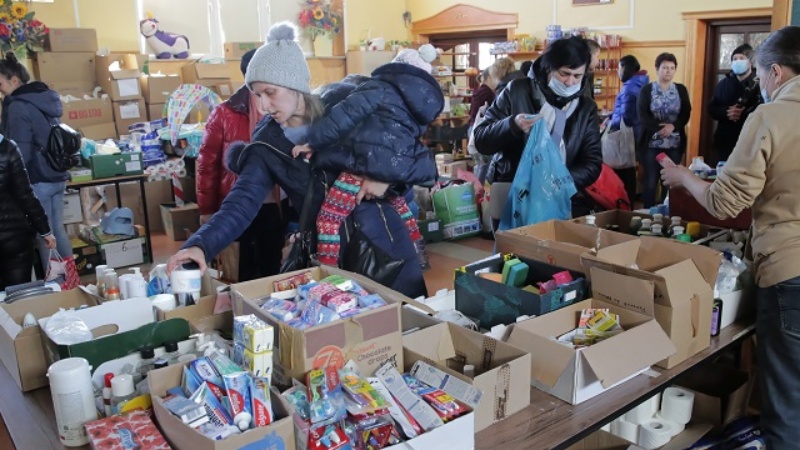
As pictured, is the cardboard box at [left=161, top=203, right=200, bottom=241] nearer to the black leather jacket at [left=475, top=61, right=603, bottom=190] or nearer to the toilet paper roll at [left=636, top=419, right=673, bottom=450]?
the black leather jacket at [left=475, top=61, right=603, bottom=190]

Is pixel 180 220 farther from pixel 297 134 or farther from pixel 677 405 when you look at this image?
pixel 677 405

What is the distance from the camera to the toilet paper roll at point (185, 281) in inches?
68.0

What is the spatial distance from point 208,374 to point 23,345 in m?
0.57

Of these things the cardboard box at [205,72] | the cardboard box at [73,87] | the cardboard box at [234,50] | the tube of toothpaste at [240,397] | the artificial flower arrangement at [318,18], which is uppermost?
the artificial flower arrangement at [318,18]

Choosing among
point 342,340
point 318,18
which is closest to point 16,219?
point 342,340

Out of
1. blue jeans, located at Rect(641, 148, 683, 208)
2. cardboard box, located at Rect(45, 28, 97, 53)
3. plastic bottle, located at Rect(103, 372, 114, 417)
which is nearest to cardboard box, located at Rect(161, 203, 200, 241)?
cardboard box, located at Rect(45, 28, 97, 53)

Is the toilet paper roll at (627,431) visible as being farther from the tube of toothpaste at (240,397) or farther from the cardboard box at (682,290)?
the tube of toothpaste at (240,397)

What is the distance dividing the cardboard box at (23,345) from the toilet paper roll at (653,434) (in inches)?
66.2

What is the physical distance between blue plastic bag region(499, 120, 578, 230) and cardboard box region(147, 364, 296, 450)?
1.84 meters

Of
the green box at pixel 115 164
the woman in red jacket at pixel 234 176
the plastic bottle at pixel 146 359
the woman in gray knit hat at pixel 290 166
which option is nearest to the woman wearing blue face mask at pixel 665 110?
the woman in red jacket at pixel 234 176

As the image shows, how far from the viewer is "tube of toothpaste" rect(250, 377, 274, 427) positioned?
1170 millimetres

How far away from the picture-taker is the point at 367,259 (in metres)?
2.04

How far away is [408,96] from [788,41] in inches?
42.4

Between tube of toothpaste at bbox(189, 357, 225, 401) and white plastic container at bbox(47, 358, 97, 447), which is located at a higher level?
tube of toothpaste at bbox(189, 357, 225, 401)
